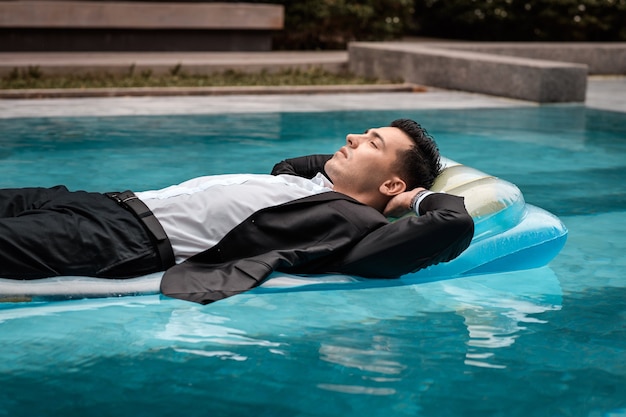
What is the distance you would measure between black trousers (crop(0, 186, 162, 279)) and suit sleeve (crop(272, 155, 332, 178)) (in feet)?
3.53

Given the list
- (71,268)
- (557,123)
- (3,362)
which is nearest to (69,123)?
(557,123)

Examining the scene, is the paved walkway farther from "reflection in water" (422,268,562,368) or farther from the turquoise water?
"reflection in water" (422,268,562,368)

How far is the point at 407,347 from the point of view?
4082 millimetres

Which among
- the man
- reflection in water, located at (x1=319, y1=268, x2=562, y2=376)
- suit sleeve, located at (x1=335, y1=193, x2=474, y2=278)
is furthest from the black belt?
reflection in water, located at (x1=319, y1=268, x2=562, y2=376)

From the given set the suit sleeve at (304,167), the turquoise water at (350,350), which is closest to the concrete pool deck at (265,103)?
the suit sleeve at (304,167)

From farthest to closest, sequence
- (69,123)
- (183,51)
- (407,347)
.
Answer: (183,51)
(69,123)
(407,347)

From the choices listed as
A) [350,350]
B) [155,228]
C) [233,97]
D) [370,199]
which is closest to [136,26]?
[233,97]

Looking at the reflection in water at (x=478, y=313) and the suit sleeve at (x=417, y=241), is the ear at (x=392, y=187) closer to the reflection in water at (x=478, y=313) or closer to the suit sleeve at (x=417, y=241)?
the suit sleeve at (x=417, y=241)

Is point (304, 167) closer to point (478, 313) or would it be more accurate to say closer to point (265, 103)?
point (478, 313)

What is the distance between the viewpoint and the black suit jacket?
14.4 feet

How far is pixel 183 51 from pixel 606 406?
15.8m

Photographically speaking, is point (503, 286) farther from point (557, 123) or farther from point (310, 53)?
point (310, 53)

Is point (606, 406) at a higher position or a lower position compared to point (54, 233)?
lower

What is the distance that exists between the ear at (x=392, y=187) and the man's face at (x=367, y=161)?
0.02 meters
